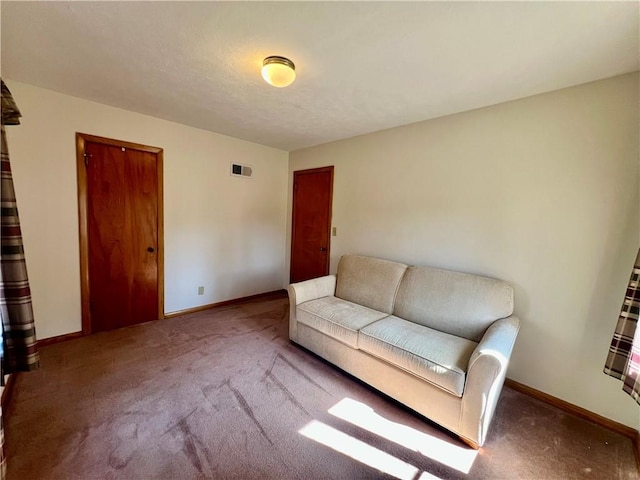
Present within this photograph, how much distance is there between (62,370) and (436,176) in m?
3.70

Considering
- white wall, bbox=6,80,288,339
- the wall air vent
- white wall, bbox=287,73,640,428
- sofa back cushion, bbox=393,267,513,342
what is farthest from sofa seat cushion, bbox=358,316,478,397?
the wall air vent

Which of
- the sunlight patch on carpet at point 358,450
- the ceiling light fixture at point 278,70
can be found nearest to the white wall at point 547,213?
the sunlight patch on carpet at point 358,450

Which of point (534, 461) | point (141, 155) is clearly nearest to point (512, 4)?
point (534, 461)

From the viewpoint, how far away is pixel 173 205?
3.22m

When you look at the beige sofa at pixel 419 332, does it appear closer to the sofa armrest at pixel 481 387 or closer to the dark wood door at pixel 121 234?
the sofa armrest at pixel 481 387

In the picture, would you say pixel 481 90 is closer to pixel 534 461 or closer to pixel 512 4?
pixel 512 4

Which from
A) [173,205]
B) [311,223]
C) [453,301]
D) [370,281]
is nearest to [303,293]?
[370,281]

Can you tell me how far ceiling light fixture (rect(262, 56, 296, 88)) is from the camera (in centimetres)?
173

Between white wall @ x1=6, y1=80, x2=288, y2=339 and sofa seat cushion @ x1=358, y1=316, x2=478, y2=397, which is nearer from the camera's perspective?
sofa seat cushion @ x1=358, y1=316, x2=478, y2=397

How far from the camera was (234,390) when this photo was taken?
2.04 metres

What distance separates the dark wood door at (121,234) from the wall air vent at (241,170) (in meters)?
0.95

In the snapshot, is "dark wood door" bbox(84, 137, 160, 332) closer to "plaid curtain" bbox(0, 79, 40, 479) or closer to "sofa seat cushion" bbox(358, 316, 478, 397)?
"plaid curtain" bbox(0, 79, 40, 479)

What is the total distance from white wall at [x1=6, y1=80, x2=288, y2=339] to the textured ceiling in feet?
1.03

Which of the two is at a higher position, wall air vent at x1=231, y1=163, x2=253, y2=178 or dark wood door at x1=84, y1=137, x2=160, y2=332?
wall air vent at x1=231, y1=163, x2=253, y2=178
